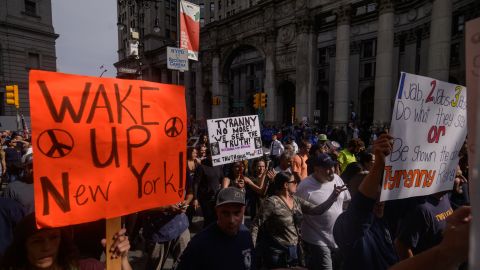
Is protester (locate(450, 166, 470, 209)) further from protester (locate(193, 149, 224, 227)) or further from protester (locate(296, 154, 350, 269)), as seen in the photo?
protester (locate(193, 149, 224, 227))

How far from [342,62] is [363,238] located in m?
18.0

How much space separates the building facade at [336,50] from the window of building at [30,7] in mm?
18941

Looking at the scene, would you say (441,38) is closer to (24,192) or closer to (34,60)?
(24,192)

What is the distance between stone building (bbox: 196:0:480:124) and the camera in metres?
16.7

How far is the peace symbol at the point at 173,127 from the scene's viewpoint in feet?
7.34

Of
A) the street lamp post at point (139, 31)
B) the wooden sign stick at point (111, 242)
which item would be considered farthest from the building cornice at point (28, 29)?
the wooden sign stick at point (111, 242)

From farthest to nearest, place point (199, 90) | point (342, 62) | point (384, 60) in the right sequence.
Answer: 1. point (199, 90)
2. point (342, 62)
3. point (384, 60)

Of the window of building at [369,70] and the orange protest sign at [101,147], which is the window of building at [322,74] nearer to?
the window of building at [369,70]

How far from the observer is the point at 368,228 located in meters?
2.13

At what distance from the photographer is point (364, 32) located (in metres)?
27.8

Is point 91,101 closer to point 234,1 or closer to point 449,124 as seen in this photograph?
point 449,124

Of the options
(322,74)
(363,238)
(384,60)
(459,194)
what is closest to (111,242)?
(363,238)

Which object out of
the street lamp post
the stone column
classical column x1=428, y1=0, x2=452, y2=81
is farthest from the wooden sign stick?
the stone column

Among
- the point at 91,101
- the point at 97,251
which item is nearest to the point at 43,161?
the point at 91,101
